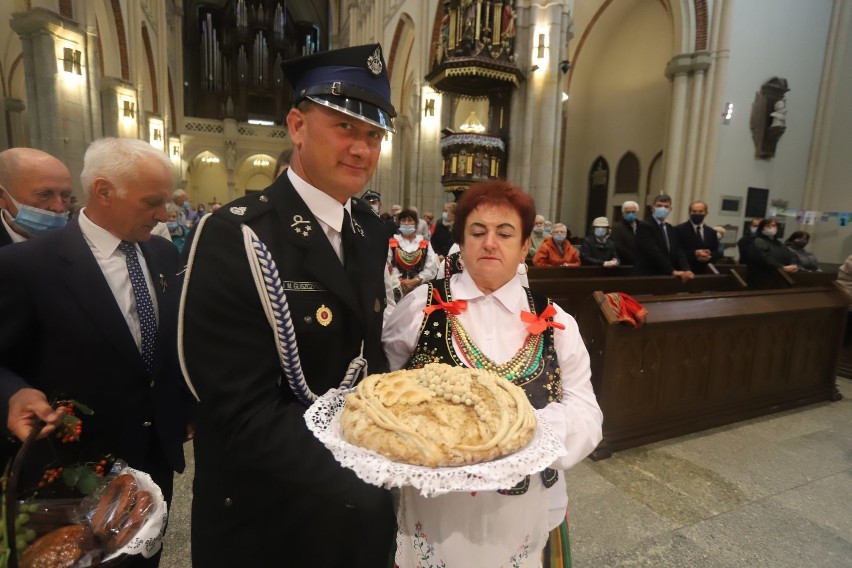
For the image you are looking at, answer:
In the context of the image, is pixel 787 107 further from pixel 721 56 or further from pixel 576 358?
pixel 576 358

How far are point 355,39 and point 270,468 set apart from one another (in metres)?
21.0

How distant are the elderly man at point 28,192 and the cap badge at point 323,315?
69.8 inches

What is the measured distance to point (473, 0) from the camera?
8.40m

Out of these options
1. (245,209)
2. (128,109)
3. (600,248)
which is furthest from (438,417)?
(128,109)

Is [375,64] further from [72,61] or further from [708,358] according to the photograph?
[72,61]

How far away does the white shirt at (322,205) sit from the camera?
119 cm

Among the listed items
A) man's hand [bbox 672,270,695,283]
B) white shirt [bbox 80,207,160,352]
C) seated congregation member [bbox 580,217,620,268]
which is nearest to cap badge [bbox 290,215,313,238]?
white shirt [bbox 80,207,160,352]

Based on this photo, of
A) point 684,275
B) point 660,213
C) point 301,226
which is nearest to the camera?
point 301,226

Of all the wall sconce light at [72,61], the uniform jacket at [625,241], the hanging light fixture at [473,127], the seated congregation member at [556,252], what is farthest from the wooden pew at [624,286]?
the wall sconce light at [72,61]

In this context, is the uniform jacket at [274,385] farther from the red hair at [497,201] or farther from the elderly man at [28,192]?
the elderly man at [28,192]

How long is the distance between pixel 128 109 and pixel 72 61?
179 inches

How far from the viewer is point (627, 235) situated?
Result: 6.41 m

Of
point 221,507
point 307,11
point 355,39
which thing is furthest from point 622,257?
point 307,11

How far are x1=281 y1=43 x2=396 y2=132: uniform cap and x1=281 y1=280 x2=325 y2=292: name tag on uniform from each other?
1.40 ft
